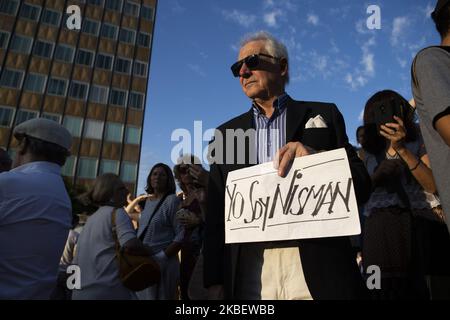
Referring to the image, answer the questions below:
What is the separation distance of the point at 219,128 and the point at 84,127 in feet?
135

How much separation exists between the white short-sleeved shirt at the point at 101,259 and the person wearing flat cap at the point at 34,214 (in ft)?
2.35

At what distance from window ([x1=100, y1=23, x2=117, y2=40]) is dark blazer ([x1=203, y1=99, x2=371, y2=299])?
46555 mm

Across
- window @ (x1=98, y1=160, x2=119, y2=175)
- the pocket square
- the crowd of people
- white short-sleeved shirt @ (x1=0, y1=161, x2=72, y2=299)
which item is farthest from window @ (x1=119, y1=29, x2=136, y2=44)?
the pocket square

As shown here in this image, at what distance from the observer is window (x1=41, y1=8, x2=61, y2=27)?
1589 inches

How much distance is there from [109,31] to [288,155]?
156 ft

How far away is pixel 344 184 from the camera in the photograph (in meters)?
1.45

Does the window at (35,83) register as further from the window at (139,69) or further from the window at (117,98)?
the window at (139,69)

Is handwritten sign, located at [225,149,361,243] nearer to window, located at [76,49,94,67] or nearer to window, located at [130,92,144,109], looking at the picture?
window, located at [130,92,144,109]

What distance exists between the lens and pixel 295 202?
1.55 m

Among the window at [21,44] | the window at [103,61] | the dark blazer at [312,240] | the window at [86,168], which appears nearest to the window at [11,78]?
the window at [21,44]

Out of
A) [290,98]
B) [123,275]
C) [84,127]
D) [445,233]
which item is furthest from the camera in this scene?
[84,127]

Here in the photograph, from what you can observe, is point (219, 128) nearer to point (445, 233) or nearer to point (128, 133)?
point (445, 233)

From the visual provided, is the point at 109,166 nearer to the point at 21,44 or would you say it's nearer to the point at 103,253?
the point at 21,44
